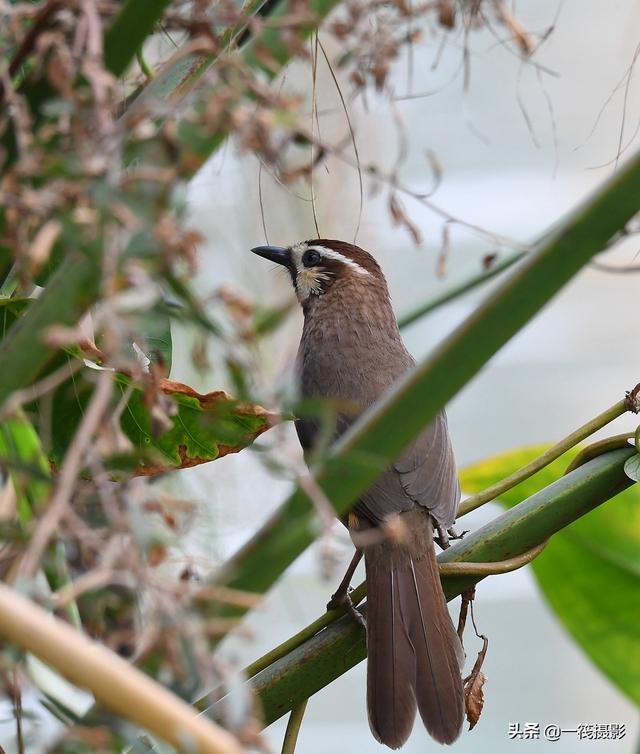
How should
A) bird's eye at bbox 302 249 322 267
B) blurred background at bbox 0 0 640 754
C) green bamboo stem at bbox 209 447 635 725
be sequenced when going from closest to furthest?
1. green bamboo stem at bbox 209 447 635 725
2. bird's eye at bbox 302 249 322 267
3. blurred background at bbox 0 0 640 754

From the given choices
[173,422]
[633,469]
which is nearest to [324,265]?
[173,422]

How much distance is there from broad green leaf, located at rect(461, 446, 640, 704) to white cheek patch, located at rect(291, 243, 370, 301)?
1.07 meters

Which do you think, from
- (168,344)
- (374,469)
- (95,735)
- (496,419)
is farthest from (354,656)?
(496,419)

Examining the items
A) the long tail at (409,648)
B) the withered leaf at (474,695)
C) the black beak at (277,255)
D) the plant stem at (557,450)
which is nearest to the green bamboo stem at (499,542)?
the plant stem at (557,450)

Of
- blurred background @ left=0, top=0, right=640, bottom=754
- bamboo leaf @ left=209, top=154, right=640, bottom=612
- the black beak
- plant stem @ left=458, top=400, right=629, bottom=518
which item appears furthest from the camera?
blurred background @ left=0, top=0, right=640, bottom=754

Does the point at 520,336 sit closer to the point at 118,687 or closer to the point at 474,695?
the point at 474,695

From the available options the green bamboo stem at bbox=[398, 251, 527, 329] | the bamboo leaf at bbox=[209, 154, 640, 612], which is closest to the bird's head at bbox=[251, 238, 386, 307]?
the green bamboo stem at bbox=[398, 251, 527, 329]

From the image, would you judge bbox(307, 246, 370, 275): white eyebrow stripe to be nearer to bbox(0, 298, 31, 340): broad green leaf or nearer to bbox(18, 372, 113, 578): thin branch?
bbox(0, 298, 31, 340): broad green leaf

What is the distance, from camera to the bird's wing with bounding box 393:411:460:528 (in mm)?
2357

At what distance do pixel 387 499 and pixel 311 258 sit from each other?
1.01 metres

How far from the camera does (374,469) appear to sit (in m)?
0.81

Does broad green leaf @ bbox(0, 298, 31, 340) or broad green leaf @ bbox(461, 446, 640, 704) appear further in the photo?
broad green leaf @ bbox(461, 446, 640, 704)

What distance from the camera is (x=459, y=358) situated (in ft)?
2.76

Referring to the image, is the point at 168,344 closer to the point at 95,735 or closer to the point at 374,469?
the point at 374,469
